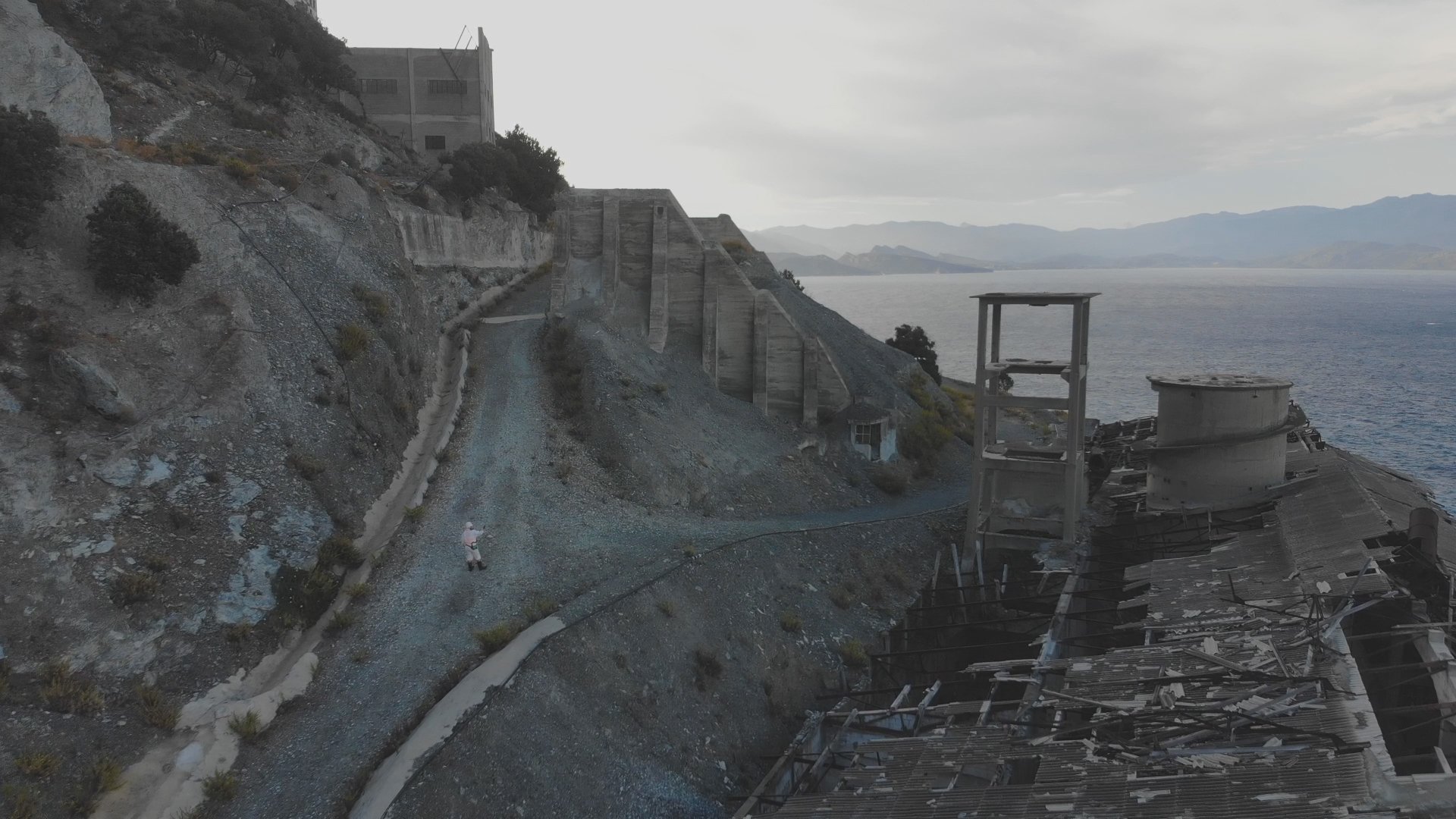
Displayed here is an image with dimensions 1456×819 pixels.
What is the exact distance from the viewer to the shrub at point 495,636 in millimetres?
21281

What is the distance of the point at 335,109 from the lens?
5291 cm

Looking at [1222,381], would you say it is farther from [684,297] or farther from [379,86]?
[379,86]

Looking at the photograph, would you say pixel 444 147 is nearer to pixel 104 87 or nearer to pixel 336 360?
pixel 104 87

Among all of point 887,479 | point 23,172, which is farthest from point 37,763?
point 887,479

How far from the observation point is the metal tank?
2812 cm

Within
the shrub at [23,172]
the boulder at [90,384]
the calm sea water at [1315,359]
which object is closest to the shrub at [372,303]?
the shrub at [23,172]

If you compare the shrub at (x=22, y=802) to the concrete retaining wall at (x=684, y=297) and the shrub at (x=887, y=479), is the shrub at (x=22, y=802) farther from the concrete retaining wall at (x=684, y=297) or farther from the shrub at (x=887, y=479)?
the shrub at (x=887, y=479)

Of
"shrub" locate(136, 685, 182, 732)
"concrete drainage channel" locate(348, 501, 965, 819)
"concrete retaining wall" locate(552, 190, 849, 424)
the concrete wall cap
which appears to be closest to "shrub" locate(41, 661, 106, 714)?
"shrub" locate(136, 685, 182, 732)

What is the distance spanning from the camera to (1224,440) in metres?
28.2

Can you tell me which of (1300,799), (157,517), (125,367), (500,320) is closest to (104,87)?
(500,320)

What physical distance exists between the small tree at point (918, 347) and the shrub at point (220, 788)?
193 feet

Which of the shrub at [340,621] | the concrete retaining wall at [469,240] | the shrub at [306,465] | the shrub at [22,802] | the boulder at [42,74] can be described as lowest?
the shrub at [22,802]

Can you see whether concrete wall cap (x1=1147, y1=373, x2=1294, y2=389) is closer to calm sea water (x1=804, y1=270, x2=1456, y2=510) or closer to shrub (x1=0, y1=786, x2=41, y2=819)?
shrub (x1=0, y1=786, x2=41, y2=819)

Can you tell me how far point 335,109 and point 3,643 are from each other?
43.8m
